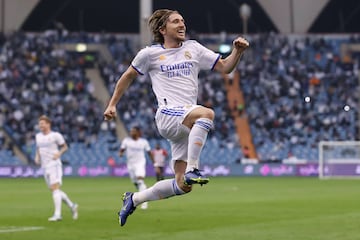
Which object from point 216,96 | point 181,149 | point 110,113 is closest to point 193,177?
point 181,149

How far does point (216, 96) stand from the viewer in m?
49.5

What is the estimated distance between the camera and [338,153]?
42406mm

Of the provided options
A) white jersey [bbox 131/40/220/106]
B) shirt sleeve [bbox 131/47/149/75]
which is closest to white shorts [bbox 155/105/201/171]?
white jersey [bbox 131/40/220/106]

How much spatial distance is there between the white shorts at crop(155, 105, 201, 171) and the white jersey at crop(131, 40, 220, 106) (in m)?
0.12

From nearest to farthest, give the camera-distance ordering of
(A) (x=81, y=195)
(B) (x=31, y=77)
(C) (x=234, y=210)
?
(C) (x=234, y=210), (A) (x=81, y=195), (B) (x=31, y=77)

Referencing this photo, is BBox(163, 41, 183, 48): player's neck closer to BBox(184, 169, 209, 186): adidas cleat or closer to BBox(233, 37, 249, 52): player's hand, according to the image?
BBox(233, 37, 249, 52): player's hand

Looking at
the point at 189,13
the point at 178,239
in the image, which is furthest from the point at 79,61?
the point at 178,239

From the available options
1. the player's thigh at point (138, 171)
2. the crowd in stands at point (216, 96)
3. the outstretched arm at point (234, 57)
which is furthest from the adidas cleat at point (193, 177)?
the crowd in stands at point (216, 96)

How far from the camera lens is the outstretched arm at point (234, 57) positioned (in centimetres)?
996

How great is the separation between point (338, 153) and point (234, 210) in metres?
22.1

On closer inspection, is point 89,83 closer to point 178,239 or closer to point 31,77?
point 31,77

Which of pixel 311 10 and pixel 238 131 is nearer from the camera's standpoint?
pixel 238 131

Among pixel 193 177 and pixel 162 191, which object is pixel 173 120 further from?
pixel 162 191

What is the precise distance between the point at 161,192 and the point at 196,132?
51.1 inches
